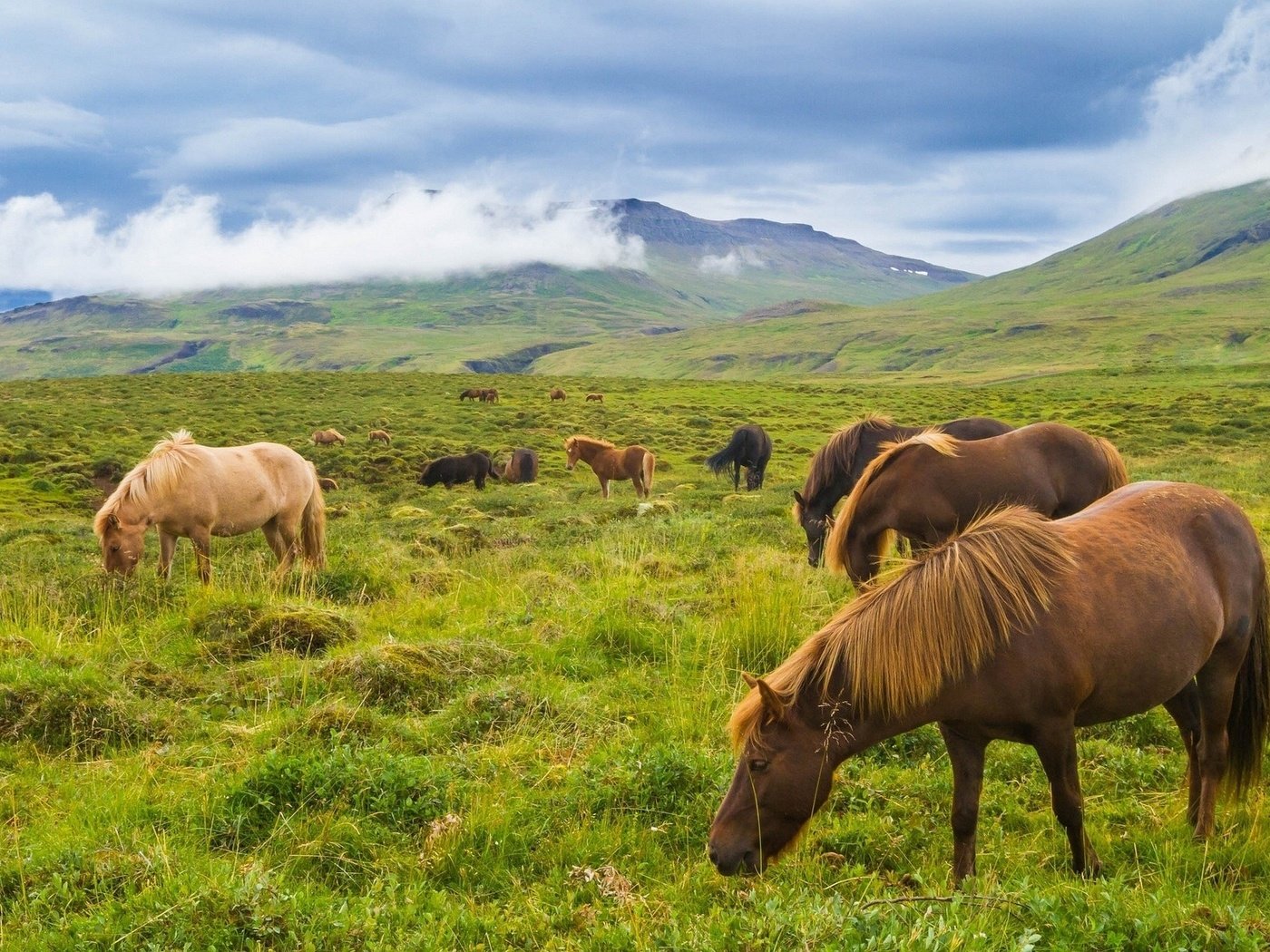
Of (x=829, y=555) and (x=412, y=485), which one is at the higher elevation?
(x=829, y=555)

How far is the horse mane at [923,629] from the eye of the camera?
387cm

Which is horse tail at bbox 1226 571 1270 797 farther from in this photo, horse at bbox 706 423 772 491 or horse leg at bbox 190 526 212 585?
horse at bbox 706 423 772 491

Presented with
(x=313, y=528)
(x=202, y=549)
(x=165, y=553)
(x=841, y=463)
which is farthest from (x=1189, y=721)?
(x=313, y=528)

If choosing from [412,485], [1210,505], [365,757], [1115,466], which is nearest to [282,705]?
[365,757]

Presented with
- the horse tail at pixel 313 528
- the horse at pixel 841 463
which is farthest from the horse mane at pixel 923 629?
the horse tail at pixel 313 528

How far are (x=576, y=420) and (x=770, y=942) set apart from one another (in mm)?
40294

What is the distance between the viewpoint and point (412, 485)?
84.9ft

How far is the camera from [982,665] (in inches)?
153

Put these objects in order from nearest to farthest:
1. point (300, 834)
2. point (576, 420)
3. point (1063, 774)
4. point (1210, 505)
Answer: point (1063, 774)
point (300, 834)
point (1210, 505)
point (576, 420)

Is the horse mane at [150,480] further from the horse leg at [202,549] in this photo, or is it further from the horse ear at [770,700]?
the horse ear at [770,700]

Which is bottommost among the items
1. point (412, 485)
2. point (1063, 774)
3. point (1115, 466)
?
point (412, 485)

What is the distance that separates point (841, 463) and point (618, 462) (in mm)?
14137

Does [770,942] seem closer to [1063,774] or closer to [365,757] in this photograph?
[1063,774]

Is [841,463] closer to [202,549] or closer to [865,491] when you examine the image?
[865,491]
